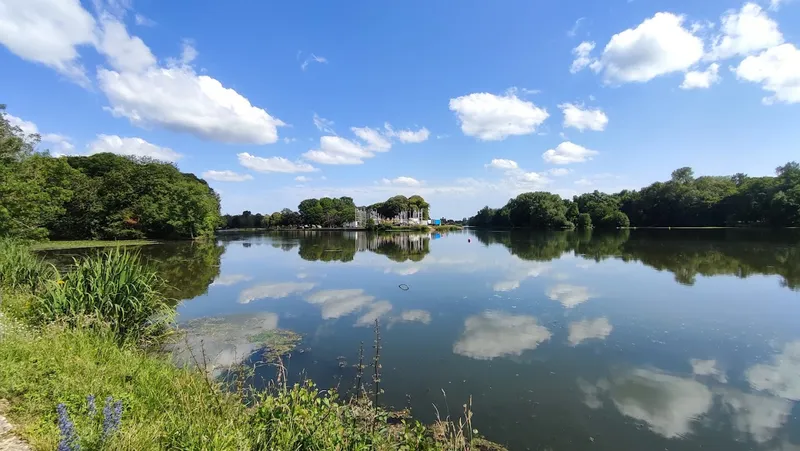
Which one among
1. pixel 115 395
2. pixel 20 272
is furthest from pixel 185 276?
pixel 115 395

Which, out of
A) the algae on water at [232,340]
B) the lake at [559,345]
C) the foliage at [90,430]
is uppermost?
the foliage at [90,430]

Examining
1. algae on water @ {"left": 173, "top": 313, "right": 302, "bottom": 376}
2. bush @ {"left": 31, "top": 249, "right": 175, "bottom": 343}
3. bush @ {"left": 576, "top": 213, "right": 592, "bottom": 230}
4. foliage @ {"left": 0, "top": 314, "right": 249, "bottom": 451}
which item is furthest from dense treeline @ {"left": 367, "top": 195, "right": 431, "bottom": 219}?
foliage @ {"left": 0, "top": 314, "right": 249, "bottom": 451}

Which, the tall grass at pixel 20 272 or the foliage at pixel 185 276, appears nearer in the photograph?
the tall grass at pixel 20 272

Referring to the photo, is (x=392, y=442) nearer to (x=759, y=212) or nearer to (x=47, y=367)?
(x=47, y=367)

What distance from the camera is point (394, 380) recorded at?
6.83 metres

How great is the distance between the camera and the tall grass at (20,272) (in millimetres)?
9648

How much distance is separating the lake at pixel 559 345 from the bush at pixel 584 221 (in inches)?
3203

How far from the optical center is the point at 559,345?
8703mm

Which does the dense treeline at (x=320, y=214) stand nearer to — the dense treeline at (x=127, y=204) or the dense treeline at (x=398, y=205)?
the dense treeline at (x=398, y=205)

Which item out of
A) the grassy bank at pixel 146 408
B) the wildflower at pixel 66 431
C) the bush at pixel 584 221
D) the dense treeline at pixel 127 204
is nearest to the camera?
the wildflower at pixel 66 431

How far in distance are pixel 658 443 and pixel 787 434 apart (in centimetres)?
196

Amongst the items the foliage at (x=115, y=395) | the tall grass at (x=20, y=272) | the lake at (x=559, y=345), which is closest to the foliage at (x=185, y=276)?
the lake at (x=559, y=345)

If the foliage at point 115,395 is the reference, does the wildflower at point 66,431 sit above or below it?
above

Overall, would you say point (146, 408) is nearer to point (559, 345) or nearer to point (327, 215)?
point (559, 345)
